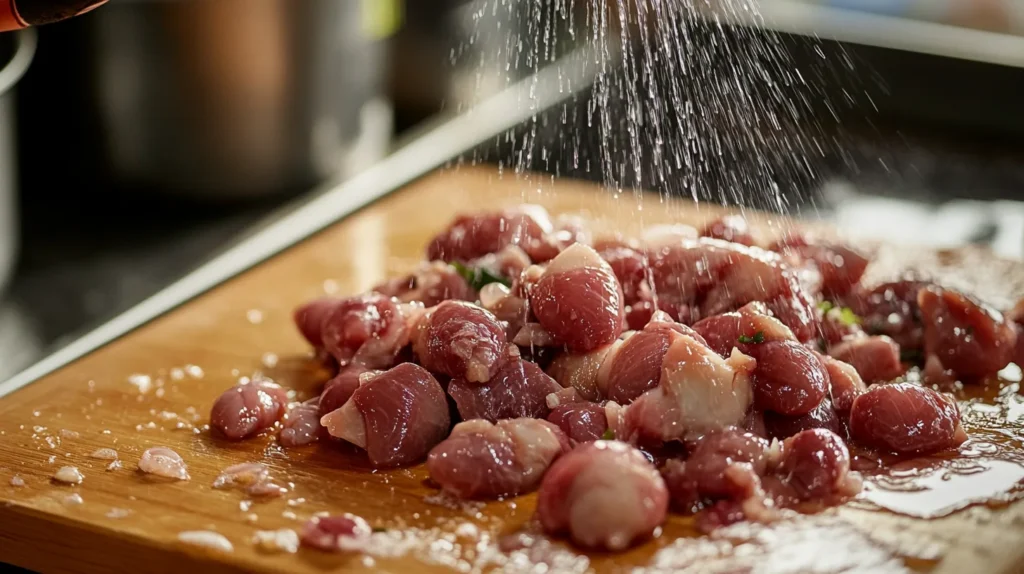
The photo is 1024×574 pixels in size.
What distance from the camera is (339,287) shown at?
285 cm

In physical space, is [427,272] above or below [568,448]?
above

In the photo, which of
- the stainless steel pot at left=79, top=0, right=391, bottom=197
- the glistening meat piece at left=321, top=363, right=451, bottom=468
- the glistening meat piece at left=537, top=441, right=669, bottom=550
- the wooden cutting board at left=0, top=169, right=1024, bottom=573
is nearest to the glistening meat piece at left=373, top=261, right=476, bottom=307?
the wooden cutting board at left=0, top=169, right=1024, bottom=573

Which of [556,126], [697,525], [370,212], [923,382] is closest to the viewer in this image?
[697,525]

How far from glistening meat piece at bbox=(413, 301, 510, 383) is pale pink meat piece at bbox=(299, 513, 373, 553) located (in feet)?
1.25

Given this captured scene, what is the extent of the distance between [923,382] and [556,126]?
1.82 meters

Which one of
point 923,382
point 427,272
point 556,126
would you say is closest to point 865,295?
point 923,382

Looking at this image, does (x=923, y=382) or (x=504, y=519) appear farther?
(x=923, y=382)

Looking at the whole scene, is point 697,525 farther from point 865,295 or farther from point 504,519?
point 865,295

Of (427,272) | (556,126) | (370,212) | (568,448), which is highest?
(556,126)

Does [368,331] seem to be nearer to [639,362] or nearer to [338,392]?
[338,392]

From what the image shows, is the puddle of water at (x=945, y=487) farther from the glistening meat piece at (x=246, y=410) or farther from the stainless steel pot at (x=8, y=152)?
the stainless steel pot at (x=8, y=152)

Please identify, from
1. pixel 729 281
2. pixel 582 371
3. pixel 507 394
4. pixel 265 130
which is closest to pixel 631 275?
pixel 729 281

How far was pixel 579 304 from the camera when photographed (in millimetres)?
2123

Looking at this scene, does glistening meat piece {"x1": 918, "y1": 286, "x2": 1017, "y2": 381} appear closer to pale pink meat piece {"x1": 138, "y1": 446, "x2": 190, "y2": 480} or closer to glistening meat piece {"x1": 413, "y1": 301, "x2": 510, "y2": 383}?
glistening meat piece {"x1": 413, "y1": 301, "x2": 510, "y2": 383}
